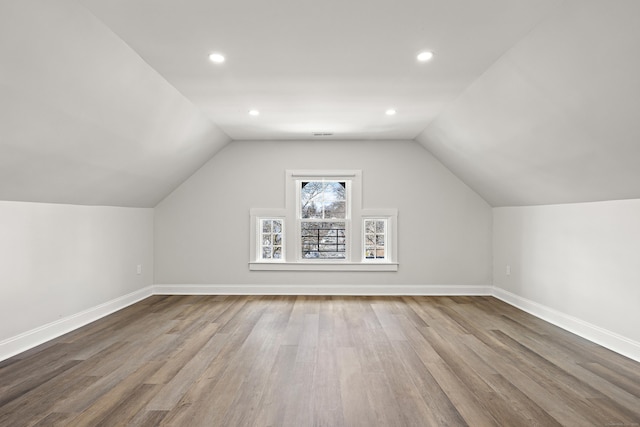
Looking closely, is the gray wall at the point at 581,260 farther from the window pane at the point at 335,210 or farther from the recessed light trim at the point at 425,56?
the window pane at the point at 335,210

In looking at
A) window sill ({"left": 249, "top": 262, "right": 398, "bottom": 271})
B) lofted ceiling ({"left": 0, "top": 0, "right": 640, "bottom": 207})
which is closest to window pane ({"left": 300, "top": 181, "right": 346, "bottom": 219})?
window sill ({"left": 249, "top": 262, "right": 398, "bottom": 271})

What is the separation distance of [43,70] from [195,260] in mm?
4088

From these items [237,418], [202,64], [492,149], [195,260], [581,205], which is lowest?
[237,418]

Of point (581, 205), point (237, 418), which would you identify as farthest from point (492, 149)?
point (237, 418)

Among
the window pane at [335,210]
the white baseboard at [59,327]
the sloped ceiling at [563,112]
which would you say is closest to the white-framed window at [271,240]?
the window pane at [335,210]

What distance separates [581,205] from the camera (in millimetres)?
4156

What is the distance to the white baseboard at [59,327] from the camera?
11.3 feet

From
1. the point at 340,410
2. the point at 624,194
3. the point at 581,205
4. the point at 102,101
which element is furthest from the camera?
the point at 581,205

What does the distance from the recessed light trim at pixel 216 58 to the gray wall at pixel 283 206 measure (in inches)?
121

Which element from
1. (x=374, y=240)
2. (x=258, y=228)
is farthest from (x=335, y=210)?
(x=258, y=228)

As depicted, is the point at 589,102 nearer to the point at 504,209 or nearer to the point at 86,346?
the point at 504,209

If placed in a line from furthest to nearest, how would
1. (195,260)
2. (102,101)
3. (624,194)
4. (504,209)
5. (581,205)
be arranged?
(195,260), (504,209), (581,205), (624,194), (102,101)

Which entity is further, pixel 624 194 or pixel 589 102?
pixel 624 194

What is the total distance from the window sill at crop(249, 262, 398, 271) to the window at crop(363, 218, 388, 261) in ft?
0.67
